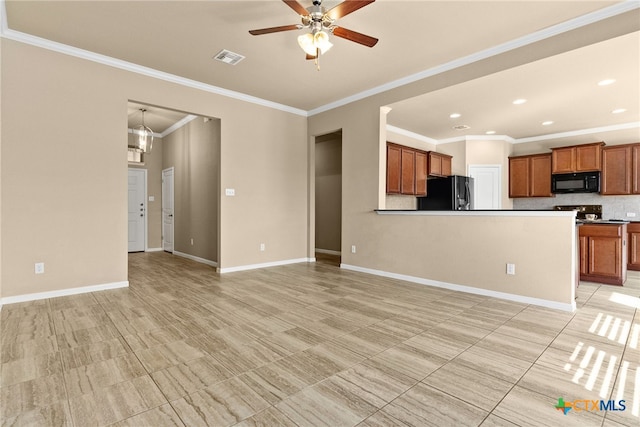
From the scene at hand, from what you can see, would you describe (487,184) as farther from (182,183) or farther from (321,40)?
(182,183)

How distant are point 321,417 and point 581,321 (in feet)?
9.16

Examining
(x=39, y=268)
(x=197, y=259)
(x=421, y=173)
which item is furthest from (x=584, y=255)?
(x=39, y=268)

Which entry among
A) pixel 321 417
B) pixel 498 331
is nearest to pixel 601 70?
pixel 498 331

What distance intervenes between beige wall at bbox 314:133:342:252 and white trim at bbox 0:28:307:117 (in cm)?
218

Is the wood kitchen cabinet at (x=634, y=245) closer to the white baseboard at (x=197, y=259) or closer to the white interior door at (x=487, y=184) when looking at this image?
the white interior door at (x=487, y=184)

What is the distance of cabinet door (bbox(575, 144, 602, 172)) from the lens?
5.83 metres

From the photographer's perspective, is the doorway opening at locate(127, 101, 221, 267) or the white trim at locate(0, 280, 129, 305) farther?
the doorway opening at locate(127, 101, 221, 267)

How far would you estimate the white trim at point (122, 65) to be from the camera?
11.0 feet

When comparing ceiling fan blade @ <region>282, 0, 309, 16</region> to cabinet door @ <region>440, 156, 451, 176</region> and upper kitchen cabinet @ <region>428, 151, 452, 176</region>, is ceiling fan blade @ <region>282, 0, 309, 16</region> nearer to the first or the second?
upper kitchen cabinet @ <region>428, 151, 452, 176</region>

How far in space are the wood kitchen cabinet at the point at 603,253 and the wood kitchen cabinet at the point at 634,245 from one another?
A: 1.33 m

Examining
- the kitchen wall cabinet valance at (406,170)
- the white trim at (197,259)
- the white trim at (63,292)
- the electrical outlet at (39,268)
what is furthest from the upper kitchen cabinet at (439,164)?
the electrical outlet at (39,268)

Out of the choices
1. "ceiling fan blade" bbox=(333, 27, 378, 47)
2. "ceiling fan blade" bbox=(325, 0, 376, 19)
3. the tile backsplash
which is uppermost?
"ceiling fan blade" bbox=(325, 0, 376, 19)

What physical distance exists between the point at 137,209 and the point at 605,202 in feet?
33.3

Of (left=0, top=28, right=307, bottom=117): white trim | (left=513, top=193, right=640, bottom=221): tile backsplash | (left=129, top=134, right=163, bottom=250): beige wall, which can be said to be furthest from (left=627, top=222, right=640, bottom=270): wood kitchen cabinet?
(left=129, top=134, right=163, bottom=250): beige wall
